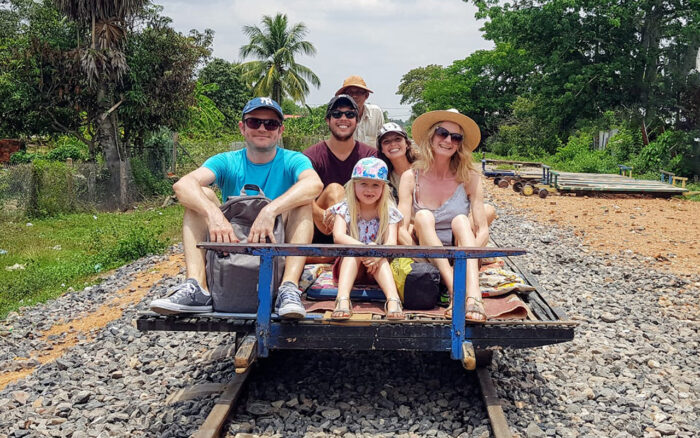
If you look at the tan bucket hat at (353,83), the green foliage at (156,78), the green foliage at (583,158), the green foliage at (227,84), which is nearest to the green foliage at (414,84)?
the green foliage at (227,84)

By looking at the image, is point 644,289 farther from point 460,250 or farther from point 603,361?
point 460,250

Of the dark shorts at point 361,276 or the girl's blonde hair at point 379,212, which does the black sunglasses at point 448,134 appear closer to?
the girl's blonde hair at point 379,212

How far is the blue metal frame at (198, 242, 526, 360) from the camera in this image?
126 inches

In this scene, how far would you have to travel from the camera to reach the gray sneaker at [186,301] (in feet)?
10.8

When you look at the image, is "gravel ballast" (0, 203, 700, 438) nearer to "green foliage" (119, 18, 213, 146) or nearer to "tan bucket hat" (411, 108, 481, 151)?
"tan bucket hat" (411, 108, 481, 151)

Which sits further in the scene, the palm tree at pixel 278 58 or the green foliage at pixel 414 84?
the green foliage at pixel 414 84

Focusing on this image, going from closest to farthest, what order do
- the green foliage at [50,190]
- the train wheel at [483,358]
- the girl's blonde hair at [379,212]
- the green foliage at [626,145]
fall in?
the train wheel at [483,358]
the girl's blonde hair at [379,212]
the green foliage at [50,190]
the green foliage at [626,145]

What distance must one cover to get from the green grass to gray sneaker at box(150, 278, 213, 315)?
4.56 metres

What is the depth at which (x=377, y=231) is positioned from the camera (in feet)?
13.8

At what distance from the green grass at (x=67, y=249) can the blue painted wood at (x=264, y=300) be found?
508 centimetres

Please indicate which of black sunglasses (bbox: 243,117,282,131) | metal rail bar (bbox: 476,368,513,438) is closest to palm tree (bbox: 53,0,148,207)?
black sunglasses (bbox: 243,117,282,131)

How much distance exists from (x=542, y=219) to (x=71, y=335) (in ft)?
37.2

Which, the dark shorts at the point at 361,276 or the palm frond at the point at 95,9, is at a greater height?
the palm frond at the point at 95,9

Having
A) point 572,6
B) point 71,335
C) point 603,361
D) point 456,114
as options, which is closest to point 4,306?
point 71,335
